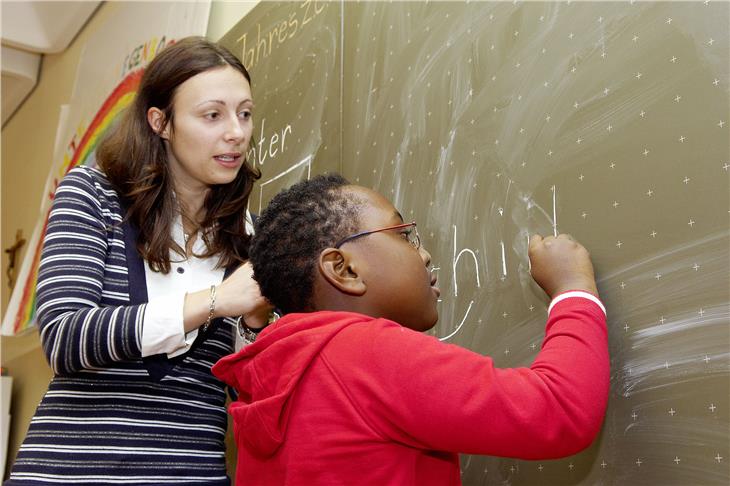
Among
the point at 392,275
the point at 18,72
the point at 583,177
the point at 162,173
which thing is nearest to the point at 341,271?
the point at 392,275

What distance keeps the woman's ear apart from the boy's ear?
0.59m

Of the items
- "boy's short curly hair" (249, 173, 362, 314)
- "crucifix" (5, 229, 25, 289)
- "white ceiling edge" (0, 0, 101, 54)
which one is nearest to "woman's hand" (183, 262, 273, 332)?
"boy's short curly hair" (249, 173, 362, 314)

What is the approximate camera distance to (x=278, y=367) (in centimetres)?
87

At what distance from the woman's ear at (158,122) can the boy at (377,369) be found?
0.45 metres

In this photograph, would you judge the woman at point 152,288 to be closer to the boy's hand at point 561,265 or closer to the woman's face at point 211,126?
the woman's face at point 211,126

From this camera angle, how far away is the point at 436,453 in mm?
876

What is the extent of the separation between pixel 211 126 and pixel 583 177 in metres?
0.65

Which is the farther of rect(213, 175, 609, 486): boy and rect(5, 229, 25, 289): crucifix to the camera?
rect(5, 229, 25, 289): crucifix

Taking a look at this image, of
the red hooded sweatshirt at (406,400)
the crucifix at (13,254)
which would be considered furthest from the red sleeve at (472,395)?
the crucifix at (13,254)

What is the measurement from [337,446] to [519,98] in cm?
59

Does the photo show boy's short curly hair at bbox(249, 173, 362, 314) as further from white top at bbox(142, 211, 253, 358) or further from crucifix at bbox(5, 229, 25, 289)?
crucifix at bbox(5, 229, 25, 289)

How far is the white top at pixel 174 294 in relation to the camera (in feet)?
3.67

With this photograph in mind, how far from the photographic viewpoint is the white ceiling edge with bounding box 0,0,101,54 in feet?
10.7

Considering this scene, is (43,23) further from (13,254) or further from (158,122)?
(158,122)
